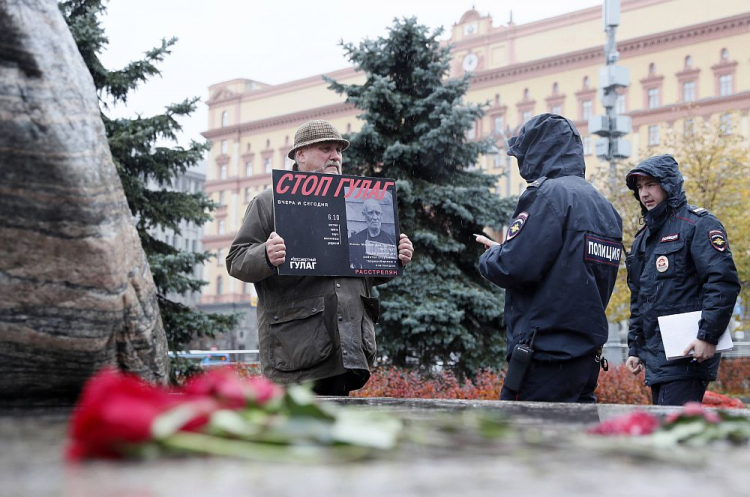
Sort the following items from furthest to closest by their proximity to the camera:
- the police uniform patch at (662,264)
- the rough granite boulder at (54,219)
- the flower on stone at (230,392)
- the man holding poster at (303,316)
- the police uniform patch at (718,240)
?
the police uniform patch at (662,264)
the police uniform patch at (718,240)
the man holding poster at (303,316)
the rough granite boulder at (54,219)
the flower on stone at (230,392)

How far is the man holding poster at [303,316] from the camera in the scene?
4570 mm

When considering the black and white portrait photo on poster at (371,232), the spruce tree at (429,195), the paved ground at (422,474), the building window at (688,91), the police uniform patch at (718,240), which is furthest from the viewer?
the building window at (688,91)

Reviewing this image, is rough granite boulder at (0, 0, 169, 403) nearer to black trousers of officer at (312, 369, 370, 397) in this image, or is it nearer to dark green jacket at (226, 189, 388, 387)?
dark green jacket at (226, 189, 388, 387)

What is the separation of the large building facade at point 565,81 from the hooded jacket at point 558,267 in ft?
135

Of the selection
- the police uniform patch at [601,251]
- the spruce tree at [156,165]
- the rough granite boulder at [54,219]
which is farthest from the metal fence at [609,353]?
the rough granite boulder at [54,219]

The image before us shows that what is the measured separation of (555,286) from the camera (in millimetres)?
4211

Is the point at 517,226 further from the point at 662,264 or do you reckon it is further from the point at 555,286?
the point at 662,264

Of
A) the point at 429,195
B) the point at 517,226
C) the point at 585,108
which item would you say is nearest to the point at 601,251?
the point at 517,226

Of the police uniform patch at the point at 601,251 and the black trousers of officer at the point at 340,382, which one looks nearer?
the police uniform patch at the point at 601,251

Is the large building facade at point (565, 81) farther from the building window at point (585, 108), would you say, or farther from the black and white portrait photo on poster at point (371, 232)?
the black and white portrait photo on poster at point (371, 232)

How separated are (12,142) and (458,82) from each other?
12.8 m

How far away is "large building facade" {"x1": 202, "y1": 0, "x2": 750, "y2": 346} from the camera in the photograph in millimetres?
52812

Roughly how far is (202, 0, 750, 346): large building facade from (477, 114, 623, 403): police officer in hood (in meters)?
41.1

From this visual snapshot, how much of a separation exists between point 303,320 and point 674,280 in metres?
2.15
